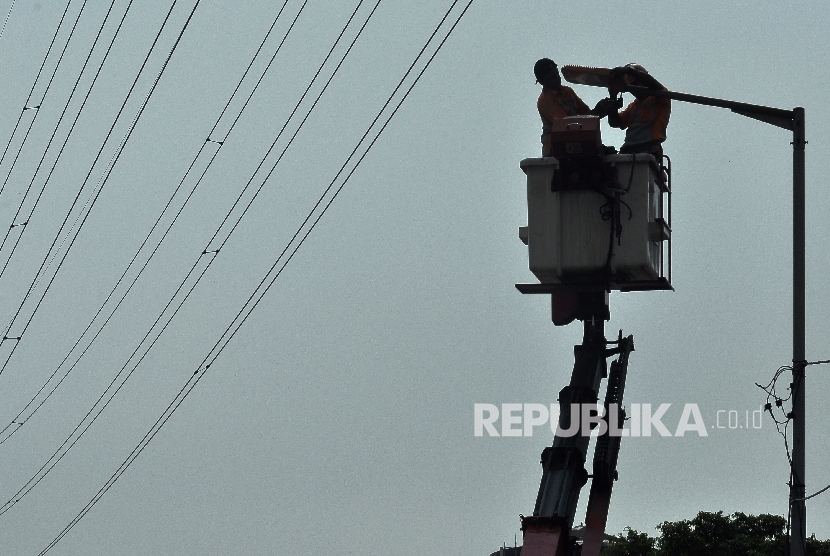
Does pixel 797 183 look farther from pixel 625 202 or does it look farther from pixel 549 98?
pixel 549 98

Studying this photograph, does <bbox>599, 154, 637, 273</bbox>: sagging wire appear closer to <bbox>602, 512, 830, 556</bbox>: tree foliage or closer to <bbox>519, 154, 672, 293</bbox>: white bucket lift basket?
<bbox>519, 154, 672, 293</bbox>: white bucket lift basket

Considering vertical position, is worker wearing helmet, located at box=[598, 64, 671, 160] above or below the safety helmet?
below

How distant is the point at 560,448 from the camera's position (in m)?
18.3

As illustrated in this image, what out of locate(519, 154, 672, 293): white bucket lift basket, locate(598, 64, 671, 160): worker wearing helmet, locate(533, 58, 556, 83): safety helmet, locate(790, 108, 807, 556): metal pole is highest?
locate(533, 58, 556, 83): safety helmet

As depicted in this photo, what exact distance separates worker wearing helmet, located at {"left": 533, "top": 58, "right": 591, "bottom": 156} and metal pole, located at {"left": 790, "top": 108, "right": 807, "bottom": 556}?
4.01 metres

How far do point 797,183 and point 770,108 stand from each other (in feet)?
3.00

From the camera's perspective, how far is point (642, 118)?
1858 cm

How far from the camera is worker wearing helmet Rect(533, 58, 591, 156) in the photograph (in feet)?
62.5

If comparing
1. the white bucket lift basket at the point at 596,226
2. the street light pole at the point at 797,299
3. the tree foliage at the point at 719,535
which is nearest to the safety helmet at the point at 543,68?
the white bucket lift basket at the point at 596,226

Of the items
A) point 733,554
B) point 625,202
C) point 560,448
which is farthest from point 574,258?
point 733,554

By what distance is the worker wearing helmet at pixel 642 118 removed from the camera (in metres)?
18.5

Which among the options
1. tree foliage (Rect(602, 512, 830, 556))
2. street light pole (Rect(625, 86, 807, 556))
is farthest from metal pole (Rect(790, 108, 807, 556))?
tree foliage (Rect(602, 512, 830, 556))

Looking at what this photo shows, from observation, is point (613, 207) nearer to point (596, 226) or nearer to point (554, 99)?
point (596, 226)

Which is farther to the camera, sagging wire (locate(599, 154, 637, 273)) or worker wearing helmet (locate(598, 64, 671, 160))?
worker wearing helmet (locate(598, 64, 671, 160))
